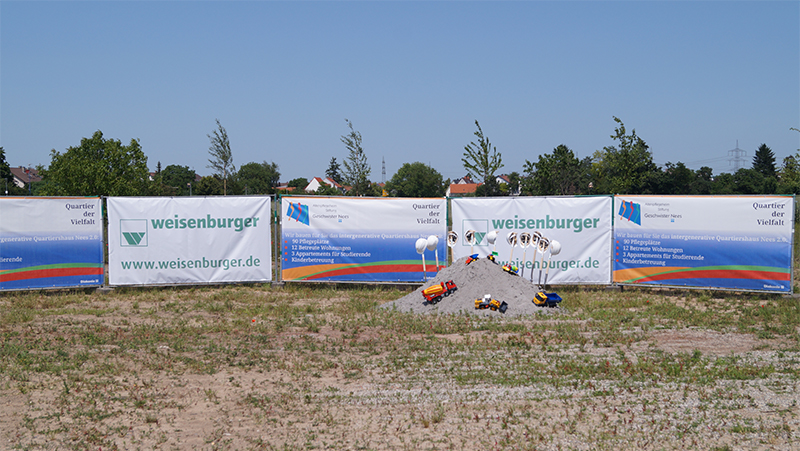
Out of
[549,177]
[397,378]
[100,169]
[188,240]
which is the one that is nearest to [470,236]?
[397,378]

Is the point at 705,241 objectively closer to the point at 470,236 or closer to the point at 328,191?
the point at 470,236

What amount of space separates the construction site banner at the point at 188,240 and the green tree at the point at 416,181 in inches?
4382

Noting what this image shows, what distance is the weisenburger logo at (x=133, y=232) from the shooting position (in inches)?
601

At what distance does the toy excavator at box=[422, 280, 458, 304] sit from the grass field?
2.29ft

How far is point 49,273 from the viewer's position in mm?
14805

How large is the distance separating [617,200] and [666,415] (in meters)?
9.34

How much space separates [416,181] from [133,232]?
128 m

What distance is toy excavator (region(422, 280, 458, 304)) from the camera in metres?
12.3

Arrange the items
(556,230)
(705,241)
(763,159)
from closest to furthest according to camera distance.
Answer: (705,241), (556,230), (763,159)

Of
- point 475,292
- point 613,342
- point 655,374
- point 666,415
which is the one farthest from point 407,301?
point 666,415

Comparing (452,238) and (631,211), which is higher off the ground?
(631,211)

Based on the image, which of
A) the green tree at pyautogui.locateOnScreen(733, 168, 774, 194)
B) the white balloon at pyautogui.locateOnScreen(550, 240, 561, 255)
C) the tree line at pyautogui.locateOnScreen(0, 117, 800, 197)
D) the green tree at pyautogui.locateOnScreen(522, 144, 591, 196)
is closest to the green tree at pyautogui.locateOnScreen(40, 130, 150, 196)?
the tree line at pyautogui.locateOnScreen(0, 117, 800, 197)

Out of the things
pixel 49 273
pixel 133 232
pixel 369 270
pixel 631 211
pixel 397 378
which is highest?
pixel 631 211

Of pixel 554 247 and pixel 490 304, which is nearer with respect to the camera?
pixel 490 304
